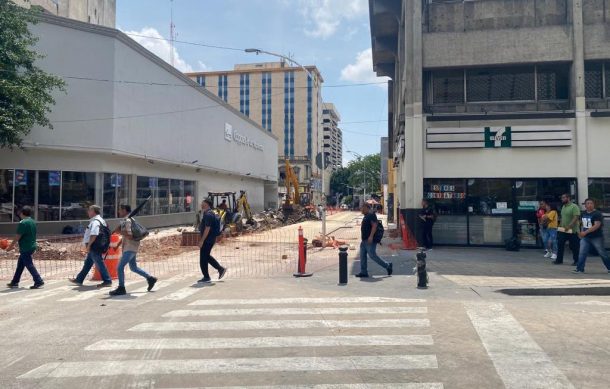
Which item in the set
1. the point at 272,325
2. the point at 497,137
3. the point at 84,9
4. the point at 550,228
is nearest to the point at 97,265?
the point at 272,325

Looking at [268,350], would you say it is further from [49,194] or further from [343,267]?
[49,194]

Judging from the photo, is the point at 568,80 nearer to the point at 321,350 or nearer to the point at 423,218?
the point at 423,218

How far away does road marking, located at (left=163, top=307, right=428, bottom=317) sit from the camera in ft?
24.8

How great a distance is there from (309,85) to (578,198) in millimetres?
103588

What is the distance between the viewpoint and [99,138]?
22781 millimetres

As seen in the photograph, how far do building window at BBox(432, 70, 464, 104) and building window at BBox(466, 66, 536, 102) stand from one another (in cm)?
26

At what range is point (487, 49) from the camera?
1568 centimetres

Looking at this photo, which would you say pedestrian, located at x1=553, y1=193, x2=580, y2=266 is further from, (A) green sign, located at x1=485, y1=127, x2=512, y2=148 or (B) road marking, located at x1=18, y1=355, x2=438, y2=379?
(B) road marking, located at x1=18, y1=355, x2=438, y2=379

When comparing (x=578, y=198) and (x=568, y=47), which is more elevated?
(x=568, y=47)

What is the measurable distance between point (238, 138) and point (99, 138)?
21.6m

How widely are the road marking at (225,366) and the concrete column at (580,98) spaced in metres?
12.4

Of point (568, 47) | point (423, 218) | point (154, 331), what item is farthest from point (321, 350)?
point (568, 47)

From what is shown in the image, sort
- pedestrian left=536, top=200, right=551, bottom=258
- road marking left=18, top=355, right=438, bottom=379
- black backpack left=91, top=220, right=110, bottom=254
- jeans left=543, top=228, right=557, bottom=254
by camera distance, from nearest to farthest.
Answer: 1. road marking left=18, top=355, right=438, bottom=379
2. black backpack left=91, top=220, right=110, bottom=254
3. jeans left=543, top=228, right=557, bottom=254
4. pedestrian left=536, top=200, right=551, bottom=258

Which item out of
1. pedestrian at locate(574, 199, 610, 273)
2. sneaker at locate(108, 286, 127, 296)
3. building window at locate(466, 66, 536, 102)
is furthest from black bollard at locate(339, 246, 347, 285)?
building window at locate(466, 66, 536, 102)
